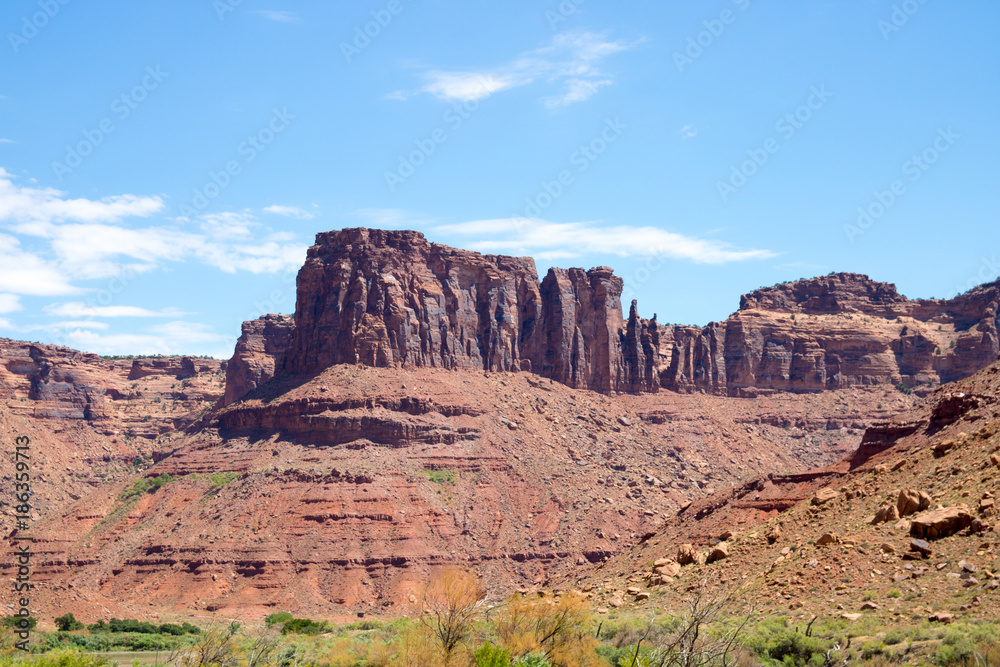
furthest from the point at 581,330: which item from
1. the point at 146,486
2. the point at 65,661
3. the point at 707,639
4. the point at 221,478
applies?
the point at 707,639

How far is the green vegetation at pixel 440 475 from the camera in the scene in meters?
106

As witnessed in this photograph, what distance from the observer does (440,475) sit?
10725cm

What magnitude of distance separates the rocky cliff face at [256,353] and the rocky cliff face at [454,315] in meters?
37.4

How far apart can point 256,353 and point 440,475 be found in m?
71.3

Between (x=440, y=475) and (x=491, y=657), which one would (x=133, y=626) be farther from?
(x=491, y=657)

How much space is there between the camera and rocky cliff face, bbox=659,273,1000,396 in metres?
157

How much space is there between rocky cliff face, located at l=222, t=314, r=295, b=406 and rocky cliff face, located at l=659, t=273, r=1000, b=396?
58.0 metres

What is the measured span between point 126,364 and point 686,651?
17519 cm

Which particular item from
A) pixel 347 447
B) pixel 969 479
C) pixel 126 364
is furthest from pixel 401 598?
pixel 126 364

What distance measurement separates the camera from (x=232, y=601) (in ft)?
291

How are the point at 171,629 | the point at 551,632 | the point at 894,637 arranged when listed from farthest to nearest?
the point at 171,629
the point at 551,632
the point at 894,637

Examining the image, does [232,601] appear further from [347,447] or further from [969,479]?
[969,479]

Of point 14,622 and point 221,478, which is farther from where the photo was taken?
point 221,478

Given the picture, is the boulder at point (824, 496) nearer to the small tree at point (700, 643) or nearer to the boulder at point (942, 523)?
the boulder at point (942, 523)
